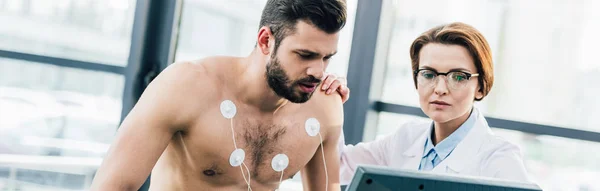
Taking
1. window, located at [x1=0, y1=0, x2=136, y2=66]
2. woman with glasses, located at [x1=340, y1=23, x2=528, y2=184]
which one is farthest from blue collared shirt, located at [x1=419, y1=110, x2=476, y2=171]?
window, located at [x1=0, y1=0, x2=136, y2=66]

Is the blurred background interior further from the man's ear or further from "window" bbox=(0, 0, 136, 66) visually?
the man's ear

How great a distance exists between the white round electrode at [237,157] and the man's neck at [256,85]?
130 mm

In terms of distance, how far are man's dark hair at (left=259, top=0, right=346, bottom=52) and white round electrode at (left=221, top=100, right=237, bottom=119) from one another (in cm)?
19

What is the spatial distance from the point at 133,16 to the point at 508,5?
1.75 m

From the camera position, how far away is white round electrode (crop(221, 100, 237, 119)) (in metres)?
1.78

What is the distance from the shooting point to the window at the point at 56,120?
11.2ft

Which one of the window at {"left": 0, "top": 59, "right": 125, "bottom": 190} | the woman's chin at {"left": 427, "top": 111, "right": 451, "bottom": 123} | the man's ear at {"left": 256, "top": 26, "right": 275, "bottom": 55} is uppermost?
the man's ear at {"left": 256, "top": 26, "right": 275, "bottom": 55}

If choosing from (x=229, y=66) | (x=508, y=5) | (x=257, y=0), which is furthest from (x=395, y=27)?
(x=229, y=66)

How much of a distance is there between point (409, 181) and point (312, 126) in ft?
3.19

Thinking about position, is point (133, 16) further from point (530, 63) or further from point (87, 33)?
point (530, 63)

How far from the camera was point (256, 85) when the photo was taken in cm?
181

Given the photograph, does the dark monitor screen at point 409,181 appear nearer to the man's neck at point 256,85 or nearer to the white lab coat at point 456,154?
the white lab coat at point 456,154

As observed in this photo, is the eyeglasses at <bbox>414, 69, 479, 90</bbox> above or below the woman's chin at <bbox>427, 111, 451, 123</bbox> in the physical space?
above

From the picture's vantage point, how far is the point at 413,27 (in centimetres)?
305
